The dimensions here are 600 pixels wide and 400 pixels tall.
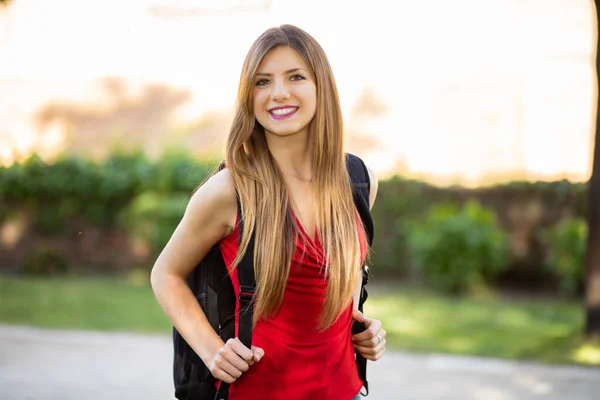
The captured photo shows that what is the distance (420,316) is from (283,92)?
21.9 ft

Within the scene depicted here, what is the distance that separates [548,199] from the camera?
1019 centimetres

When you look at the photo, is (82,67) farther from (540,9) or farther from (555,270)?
(555,270)

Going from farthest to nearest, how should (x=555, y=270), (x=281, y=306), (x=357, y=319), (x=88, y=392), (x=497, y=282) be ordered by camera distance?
(x=497, y=282) → (x=555, y=270) → (x=88, y=392) → (x=357, y=319) → (x=281, y=306)

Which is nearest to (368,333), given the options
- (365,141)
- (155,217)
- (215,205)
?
(215,205)

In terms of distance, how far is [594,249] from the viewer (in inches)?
279

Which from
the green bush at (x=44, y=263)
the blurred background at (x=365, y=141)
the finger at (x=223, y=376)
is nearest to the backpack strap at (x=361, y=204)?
the finger at (x=223, y=376)

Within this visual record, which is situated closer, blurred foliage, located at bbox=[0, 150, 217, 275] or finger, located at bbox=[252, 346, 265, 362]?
finger, located at bbox=[252, 346, 265, 362]

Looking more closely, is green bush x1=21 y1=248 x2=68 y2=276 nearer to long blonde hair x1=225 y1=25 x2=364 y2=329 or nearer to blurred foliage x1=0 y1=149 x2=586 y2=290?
blurred foliage x1=0 y1=149 x2=586 y2=290

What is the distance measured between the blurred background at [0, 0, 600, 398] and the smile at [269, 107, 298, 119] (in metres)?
6.13

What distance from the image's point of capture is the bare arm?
2057 millimetres

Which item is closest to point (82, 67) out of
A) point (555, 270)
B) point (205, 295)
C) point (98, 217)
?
point (98, 217)

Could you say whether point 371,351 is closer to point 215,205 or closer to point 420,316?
point 215,205

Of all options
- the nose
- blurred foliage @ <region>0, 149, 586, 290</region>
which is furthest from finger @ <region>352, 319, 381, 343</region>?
blurred foliage @ <region>0, 149, 586, 290</region>

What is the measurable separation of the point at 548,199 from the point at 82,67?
31.5 ft
